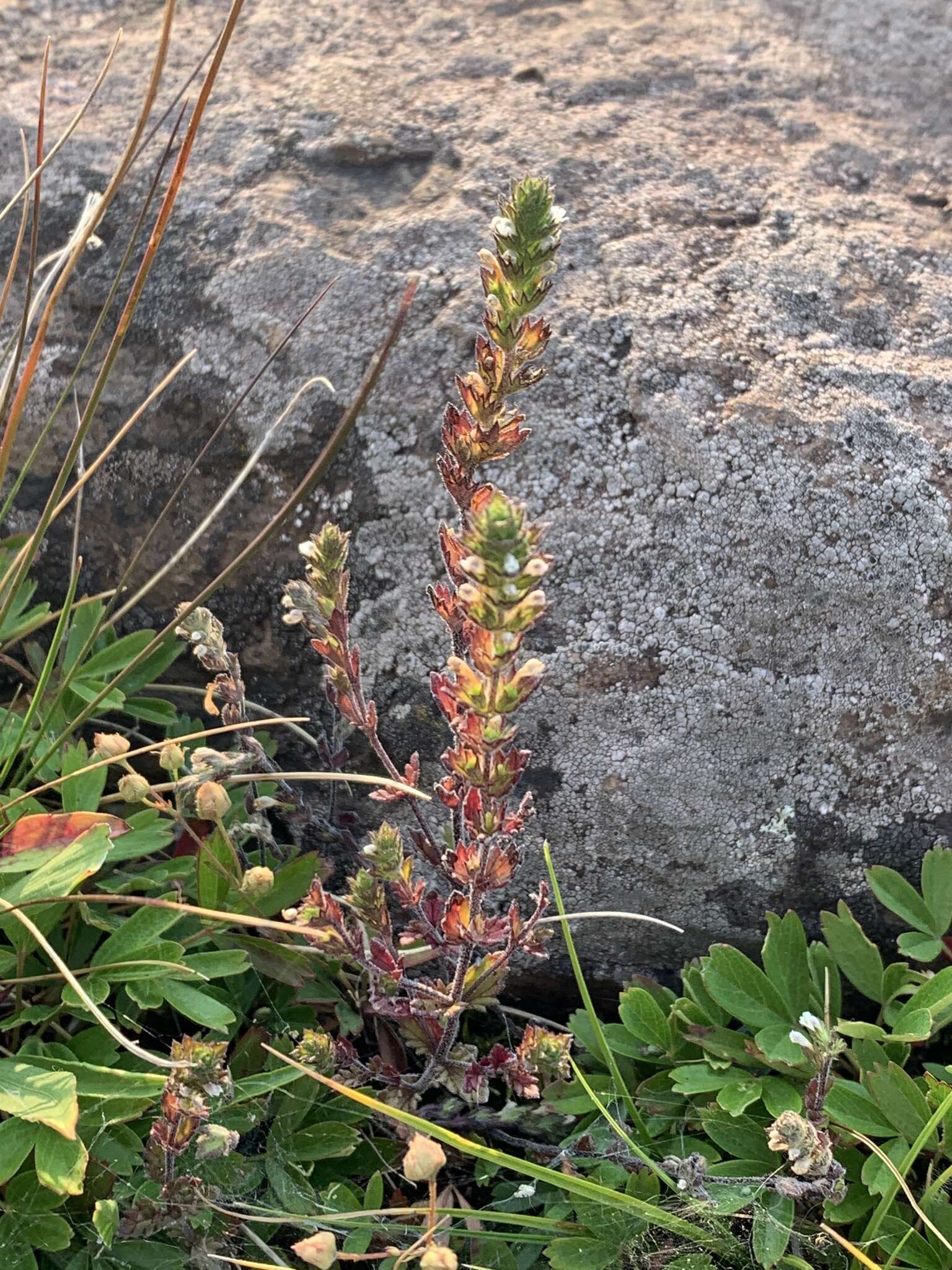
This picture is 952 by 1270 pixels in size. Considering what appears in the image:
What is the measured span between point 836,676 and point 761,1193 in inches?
32.5

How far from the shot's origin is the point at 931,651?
189cm

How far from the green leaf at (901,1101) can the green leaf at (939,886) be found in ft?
1.05

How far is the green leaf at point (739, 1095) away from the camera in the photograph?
1.61 meters

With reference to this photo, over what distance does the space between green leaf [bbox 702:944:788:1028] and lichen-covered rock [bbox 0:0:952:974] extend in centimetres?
21

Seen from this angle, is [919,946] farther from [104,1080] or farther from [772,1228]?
[104,1080]

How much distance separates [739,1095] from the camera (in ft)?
5.38

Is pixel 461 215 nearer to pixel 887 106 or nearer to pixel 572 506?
pixel 572 506

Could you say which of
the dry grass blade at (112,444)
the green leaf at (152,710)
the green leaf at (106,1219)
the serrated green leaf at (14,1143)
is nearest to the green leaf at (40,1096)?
the serrated green leaf at (14,1143)

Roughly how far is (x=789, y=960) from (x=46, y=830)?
3.90 ft

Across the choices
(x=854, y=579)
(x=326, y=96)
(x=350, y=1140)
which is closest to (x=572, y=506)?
(x=854, y=579)

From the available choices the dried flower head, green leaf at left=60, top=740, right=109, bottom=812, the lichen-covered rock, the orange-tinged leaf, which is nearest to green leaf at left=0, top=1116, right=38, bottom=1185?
the orange-tinged leaf

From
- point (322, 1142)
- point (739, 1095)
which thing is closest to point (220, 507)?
point (322, 1142)

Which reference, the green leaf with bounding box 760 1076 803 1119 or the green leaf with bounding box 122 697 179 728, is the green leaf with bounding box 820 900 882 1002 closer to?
the green leaf with bounding box 760 1076 803 1119

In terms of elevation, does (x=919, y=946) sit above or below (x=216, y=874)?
below
